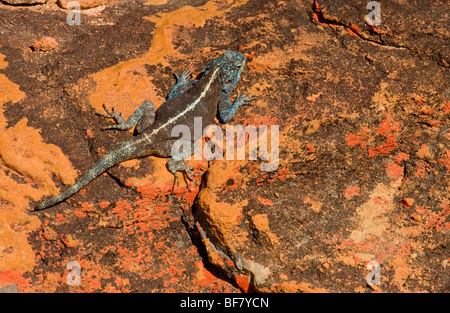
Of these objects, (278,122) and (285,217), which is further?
(278,122)

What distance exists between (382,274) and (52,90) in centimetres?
496

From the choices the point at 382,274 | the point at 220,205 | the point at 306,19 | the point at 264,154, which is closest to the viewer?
the point at 382,274

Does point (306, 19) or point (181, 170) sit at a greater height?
point (306, 19)

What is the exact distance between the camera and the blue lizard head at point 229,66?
5.67 metres

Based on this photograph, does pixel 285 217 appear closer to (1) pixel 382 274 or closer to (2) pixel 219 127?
(1) pixel 382 274

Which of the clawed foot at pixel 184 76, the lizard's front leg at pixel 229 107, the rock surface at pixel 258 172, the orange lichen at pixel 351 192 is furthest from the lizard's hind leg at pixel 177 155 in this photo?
the orange lichen at pixel 351 192

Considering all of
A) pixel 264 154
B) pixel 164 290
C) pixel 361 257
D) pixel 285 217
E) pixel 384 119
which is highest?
pixel 384 119

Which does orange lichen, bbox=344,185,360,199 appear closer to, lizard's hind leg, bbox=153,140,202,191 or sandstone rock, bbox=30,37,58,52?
lizard's hind leg, bbox=153,140,202,191

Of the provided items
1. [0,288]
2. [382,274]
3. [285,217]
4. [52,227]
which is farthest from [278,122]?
[0,288]

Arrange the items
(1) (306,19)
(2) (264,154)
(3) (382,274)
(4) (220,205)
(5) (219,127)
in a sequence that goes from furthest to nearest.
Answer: (1) (306,19)
(5) (219,127)
(2) (264,154)
(4) (220,205)
(3) (382,274)

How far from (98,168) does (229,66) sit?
7.60 ft

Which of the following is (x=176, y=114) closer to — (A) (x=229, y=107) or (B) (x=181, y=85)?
(B) (x=181, y=85)

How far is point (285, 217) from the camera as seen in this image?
461cm

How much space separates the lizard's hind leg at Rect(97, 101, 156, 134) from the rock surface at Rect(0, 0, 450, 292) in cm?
14
